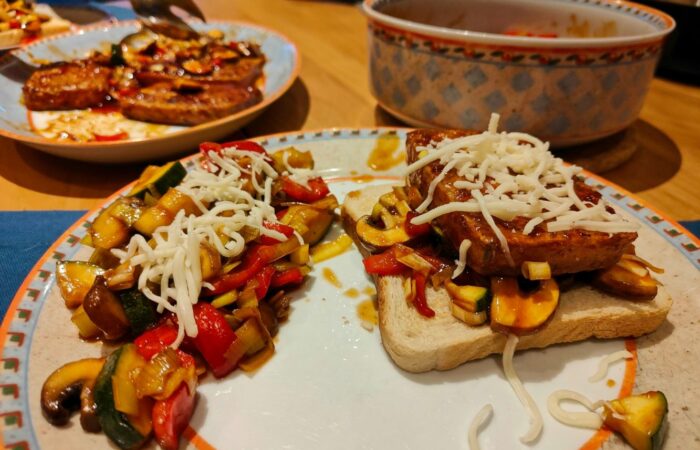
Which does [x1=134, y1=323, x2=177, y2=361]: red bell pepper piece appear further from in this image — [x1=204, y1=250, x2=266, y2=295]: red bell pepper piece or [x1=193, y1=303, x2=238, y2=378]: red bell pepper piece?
[x1=204, y1=250, x2=266, y2=295]: red bell pepper piece

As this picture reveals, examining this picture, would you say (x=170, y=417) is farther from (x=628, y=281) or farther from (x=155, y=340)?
(x=628, y=281)

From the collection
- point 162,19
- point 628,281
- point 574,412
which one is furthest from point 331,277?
point 162,19

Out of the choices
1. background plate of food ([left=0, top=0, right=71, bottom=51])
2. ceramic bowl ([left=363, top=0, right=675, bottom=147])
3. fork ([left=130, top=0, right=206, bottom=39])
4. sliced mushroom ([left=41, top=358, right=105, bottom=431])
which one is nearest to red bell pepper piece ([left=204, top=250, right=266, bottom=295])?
sliced mushroom ([left=41, top=358, right=105, bottom=431])

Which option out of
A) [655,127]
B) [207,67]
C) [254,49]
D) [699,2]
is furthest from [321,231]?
[699,2]

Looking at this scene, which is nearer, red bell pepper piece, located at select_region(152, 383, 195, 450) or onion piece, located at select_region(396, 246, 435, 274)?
red bell pepper piece, located at select_region(152, 383, 195, 450)

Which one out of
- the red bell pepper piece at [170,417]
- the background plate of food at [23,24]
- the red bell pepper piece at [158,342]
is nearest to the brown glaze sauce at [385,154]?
the red bell pepper piece at [158,342]
